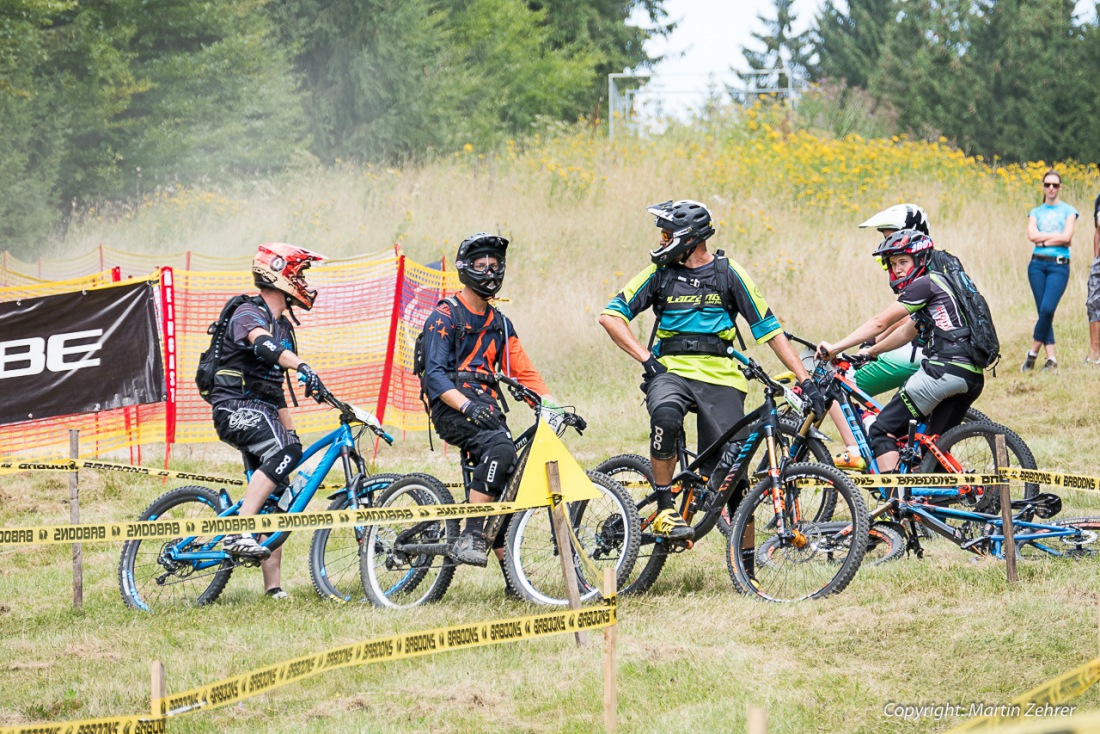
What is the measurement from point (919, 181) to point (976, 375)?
1620cm

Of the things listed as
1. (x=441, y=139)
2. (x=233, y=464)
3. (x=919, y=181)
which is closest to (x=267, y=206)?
(x=441, y=139)

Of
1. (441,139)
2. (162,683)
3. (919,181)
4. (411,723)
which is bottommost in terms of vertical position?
(411,723)

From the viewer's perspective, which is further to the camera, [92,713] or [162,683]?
[92,713]

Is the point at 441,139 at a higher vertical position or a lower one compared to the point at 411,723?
higher

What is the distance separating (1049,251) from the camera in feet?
47.6

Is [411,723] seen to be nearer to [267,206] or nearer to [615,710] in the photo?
[615,710]

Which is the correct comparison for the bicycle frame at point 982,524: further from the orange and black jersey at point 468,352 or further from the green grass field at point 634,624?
the orange and black jersey at point 468,352

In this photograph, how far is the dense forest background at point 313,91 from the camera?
3117 cm

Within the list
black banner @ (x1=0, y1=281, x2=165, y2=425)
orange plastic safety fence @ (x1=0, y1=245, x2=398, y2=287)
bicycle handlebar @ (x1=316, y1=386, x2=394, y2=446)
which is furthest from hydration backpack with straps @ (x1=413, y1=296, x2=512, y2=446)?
orange plastic safety fence @ (x1=0, y1=245, x2=398, y2=287)

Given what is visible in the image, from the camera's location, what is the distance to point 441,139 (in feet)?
112

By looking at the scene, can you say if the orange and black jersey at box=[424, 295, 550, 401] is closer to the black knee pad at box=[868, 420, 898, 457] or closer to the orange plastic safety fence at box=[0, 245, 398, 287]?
the black knee pad at box=[868, 420, 898, 457]

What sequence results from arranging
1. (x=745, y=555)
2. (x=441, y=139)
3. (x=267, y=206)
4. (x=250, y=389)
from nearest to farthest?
1. (x=745, y=555)
2. (x=250, y=389)
3. (x=267, y=206)
4. (x=441, y=139)

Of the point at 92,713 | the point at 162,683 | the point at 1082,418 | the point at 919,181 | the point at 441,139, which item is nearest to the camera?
the point at 162,683

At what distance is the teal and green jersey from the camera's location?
7672mm
